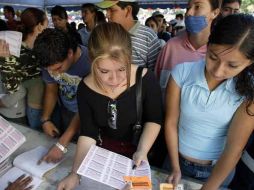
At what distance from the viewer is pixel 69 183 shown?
1.05 meters

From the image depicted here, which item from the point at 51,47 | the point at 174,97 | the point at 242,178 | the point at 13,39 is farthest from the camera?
the point at 13,39

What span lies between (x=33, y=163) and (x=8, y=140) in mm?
150

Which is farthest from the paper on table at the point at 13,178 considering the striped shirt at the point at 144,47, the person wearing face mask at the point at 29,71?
the striped shirt at the point at 144,47

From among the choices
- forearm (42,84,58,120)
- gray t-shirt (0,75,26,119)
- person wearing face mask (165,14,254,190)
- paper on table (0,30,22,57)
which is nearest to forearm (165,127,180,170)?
person wearing face mask (165,14,254,190)

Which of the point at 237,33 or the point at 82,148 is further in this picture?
the point at 82,148

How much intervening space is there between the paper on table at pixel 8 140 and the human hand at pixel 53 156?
128 millimetres

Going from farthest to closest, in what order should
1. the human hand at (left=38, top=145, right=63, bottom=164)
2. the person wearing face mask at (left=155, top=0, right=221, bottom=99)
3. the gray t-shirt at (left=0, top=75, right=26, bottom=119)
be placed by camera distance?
the gray t-shirt at (left=0, top=75, right=26, bottom=119) → the person wearing face mask at (left=155, top=0, right=221, bottom=99) → the human hand at (left=38, top=145, right=63, bottom=164)

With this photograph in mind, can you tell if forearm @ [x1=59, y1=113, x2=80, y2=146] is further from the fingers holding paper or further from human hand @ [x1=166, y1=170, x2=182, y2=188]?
human hand @ [x1=166, y1=170, x2=182, y2=188]

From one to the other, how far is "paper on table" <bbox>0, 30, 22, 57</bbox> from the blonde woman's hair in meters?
0.75

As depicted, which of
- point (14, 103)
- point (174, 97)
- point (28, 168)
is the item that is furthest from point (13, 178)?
point (14, 103)

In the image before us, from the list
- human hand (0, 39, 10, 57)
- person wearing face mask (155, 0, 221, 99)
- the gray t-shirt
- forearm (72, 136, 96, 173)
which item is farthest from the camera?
→ the gray t-shirt

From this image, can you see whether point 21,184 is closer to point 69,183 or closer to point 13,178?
point 13,178

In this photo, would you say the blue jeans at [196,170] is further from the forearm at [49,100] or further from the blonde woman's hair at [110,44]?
the forearm at [49,100]

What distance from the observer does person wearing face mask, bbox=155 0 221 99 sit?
1.41 meters
